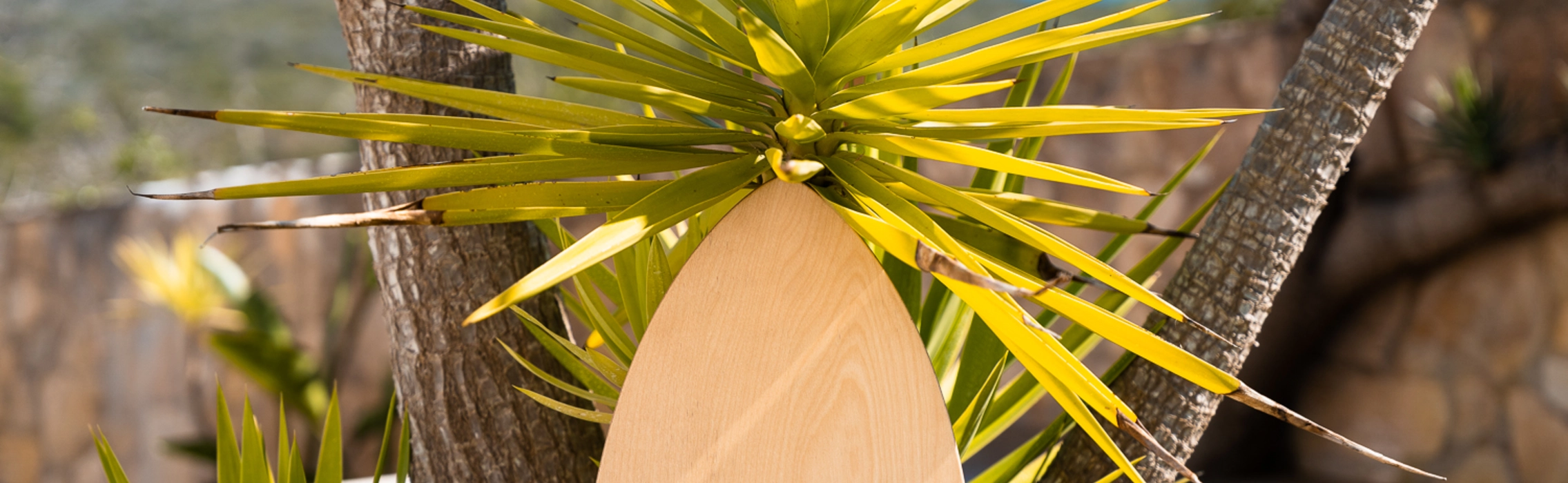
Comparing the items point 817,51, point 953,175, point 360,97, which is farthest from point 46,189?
point 817,51

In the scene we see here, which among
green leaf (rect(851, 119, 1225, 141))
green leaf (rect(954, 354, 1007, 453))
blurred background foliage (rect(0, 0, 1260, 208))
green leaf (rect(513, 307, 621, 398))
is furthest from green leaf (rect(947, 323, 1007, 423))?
blurred background foliage (rect(0, 0, 1260, 208))

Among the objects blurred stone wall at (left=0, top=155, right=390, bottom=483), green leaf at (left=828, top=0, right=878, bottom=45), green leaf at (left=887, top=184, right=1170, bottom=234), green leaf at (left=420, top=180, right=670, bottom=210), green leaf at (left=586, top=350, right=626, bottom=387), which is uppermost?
green leaf at (left=828, top=0, right=878, bottom=45)

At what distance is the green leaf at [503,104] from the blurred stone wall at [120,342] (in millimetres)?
3779

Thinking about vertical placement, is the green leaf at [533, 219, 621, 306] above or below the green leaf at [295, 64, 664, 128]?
below

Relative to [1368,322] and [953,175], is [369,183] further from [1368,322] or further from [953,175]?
[1368,322]

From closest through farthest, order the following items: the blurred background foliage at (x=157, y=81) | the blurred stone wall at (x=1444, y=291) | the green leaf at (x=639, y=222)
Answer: the green leaf at (x=639, y=222) → the blurred stone wall at (x=1444, y=291) → the blurred background foliage at (x=157, y=81)

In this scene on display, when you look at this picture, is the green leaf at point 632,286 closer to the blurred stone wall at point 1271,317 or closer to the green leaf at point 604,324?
A: the green leaf at point 604,324

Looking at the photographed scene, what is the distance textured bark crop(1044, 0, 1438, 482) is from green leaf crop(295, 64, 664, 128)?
0.52 m

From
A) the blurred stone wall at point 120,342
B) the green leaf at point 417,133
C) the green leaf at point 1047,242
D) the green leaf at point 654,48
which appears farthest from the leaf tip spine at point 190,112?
the blurred stone wall at point 120,342

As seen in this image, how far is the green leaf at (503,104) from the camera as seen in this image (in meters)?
0.67

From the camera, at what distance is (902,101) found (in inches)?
22.9

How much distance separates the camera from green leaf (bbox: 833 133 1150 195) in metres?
0.59

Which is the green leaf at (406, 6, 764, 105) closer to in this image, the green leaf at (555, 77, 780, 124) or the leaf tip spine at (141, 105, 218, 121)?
the green leaf at (555, 77, 780, 124)

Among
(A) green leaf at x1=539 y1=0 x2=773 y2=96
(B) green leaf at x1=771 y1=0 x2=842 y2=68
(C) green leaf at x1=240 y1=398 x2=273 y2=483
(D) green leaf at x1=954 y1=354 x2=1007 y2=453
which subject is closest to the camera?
(B) green leaf at x1=771 y1=0 x2=842 y2=68
